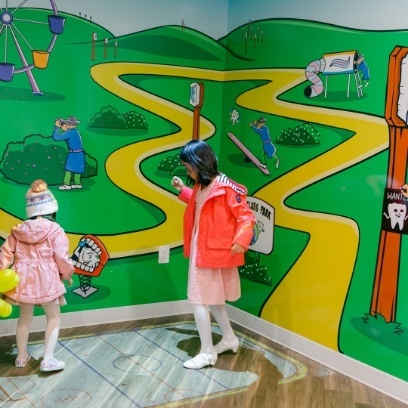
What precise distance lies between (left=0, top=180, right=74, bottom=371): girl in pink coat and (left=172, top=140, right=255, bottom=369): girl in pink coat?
2.47 ft

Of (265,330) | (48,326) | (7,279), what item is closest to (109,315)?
(48,326)

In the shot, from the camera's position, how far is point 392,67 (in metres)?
3.04

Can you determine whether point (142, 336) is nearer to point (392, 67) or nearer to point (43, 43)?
point (43, 43)

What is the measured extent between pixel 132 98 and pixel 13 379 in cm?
195

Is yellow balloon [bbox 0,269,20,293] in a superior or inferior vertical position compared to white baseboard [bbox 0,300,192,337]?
superior

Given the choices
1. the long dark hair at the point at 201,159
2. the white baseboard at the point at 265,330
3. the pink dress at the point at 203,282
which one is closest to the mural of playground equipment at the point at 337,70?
the long dark hair at the point at 201,159

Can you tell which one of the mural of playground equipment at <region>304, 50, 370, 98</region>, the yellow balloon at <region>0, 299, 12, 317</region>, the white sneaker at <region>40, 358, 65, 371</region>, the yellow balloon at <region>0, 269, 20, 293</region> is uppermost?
the mural of playground equipment at <region>304, 50, 370, 98</region>

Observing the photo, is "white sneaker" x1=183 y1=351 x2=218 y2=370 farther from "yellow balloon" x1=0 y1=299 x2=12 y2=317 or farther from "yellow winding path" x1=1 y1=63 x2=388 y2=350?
"yellow balloon" x1=0 y1=299 x2=12 y2=317

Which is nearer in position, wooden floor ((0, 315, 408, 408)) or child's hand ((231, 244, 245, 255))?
wooden floor ((0, 315, 408, 408))

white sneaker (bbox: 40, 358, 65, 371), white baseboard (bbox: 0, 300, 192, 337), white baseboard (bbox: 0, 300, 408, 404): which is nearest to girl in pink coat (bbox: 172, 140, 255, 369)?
white baseboard (bbox: 0, 300, 408, 404)

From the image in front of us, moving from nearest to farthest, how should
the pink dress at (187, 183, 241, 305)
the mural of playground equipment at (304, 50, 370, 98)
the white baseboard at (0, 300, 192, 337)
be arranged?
the mural of playground equipment at (304, 50, 370, 98) < the pink dress at (187, 183, 241, 305) < the white baseboard at (0, 300, 192, 337)

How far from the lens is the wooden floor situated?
2.85 m

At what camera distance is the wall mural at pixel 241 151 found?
3141mm

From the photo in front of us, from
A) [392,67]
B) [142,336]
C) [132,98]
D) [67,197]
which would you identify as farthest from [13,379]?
[392,67]
